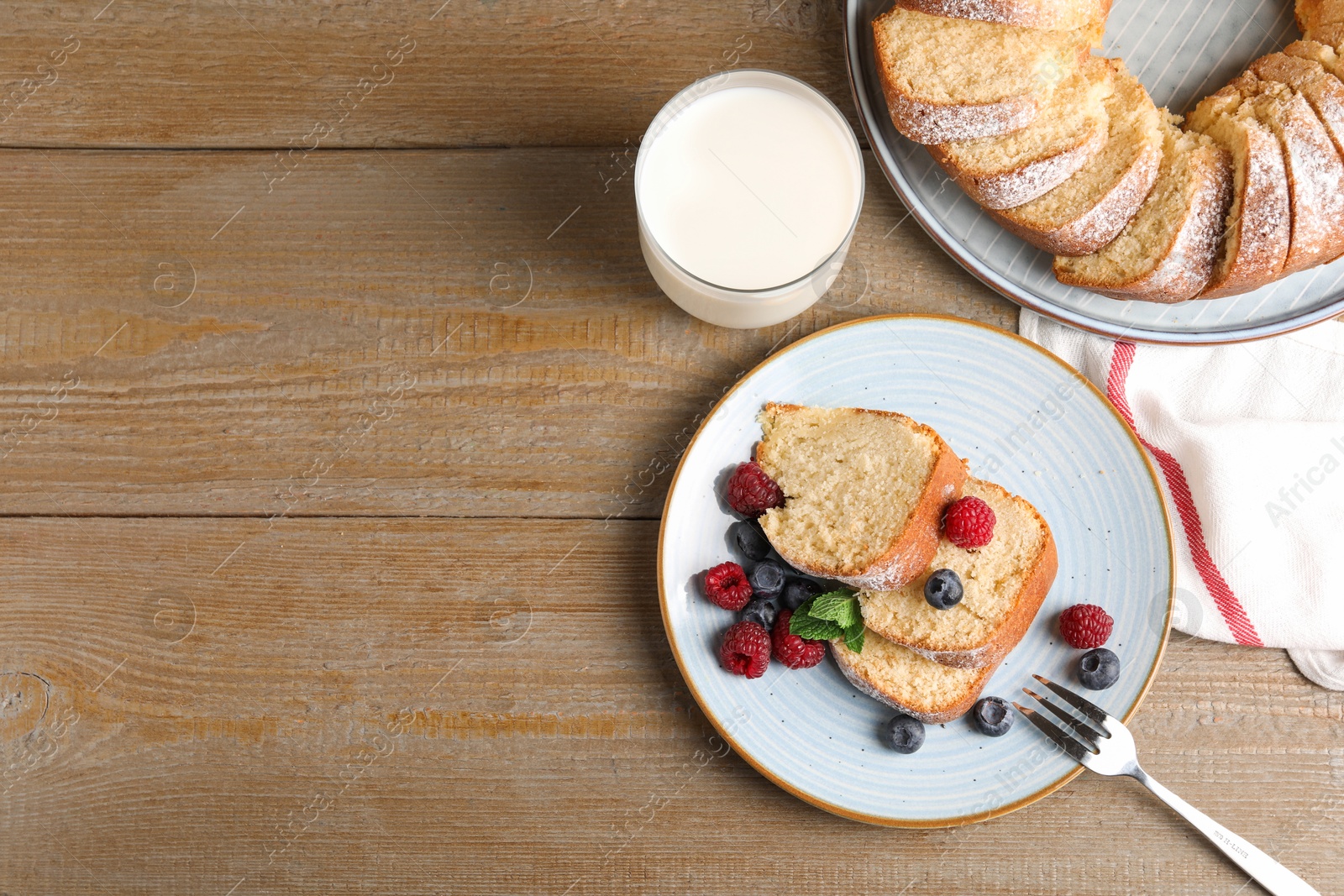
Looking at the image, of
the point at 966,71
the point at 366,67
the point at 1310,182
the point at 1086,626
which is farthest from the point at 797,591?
the point at 366,67

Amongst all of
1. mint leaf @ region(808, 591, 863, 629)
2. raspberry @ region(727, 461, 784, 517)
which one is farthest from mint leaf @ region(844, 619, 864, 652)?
raspberry @ region(727, 461, 784, 517)

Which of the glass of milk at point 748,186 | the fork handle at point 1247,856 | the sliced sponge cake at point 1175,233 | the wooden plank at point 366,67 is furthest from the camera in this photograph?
the wooden plank at point 366,67

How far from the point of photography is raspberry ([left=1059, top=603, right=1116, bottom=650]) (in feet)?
4.87

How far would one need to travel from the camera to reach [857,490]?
1457 millimetres

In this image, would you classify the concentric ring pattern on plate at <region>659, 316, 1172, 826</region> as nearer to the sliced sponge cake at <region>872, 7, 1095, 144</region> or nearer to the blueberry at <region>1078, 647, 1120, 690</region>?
the blueberry at <region>1078, 647, 1120, 690</region>

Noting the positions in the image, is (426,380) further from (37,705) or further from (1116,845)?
(1116,845)

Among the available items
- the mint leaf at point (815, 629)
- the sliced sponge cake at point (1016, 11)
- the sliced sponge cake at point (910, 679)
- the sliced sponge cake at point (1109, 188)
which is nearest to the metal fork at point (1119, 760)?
the sliced sponge cake at point (910, 679)

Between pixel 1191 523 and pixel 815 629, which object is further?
pixel 1191 523

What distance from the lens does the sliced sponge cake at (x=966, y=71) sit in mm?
1414

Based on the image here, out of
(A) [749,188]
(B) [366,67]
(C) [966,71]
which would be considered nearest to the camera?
(A) [749,188]

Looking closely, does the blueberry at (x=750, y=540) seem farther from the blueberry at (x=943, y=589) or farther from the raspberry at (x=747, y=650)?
the blueberry at (x=943, y=589)

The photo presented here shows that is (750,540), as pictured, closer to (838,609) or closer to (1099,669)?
(838,609)

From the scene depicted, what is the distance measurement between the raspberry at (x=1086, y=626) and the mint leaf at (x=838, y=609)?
1.24 ft

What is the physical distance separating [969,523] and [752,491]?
36 cm
